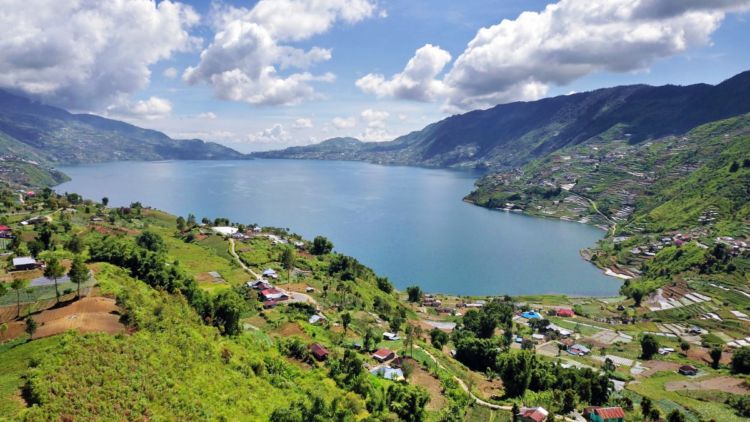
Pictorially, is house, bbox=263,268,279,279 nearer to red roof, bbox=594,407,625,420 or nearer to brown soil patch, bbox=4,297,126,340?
brown soil patch, bbox=4,297,126,340

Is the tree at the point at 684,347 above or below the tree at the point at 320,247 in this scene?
below

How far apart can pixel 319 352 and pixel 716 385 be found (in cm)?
4540

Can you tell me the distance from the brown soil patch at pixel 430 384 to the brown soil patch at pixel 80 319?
975 inches

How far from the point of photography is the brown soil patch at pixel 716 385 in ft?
157

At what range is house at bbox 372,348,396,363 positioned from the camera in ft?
143

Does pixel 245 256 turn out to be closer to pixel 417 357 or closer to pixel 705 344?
pixel 417 357

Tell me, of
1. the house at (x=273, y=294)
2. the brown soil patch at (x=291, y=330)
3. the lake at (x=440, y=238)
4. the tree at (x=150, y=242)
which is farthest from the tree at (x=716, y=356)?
the tree at (x=150, y=242)

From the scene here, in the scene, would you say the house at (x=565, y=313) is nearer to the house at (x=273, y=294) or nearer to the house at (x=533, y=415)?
the house at (x=533, y=415)

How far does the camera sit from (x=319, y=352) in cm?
3972

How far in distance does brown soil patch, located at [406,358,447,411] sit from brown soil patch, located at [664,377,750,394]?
27.8 m

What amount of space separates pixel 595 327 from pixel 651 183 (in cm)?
12742

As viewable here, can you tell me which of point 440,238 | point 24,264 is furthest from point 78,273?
point 440,238

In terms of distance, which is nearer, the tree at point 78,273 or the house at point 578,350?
the tree at point 78,273

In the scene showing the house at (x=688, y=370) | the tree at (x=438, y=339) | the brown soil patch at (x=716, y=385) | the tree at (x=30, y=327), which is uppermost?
the tree at (x=30, y=327)
